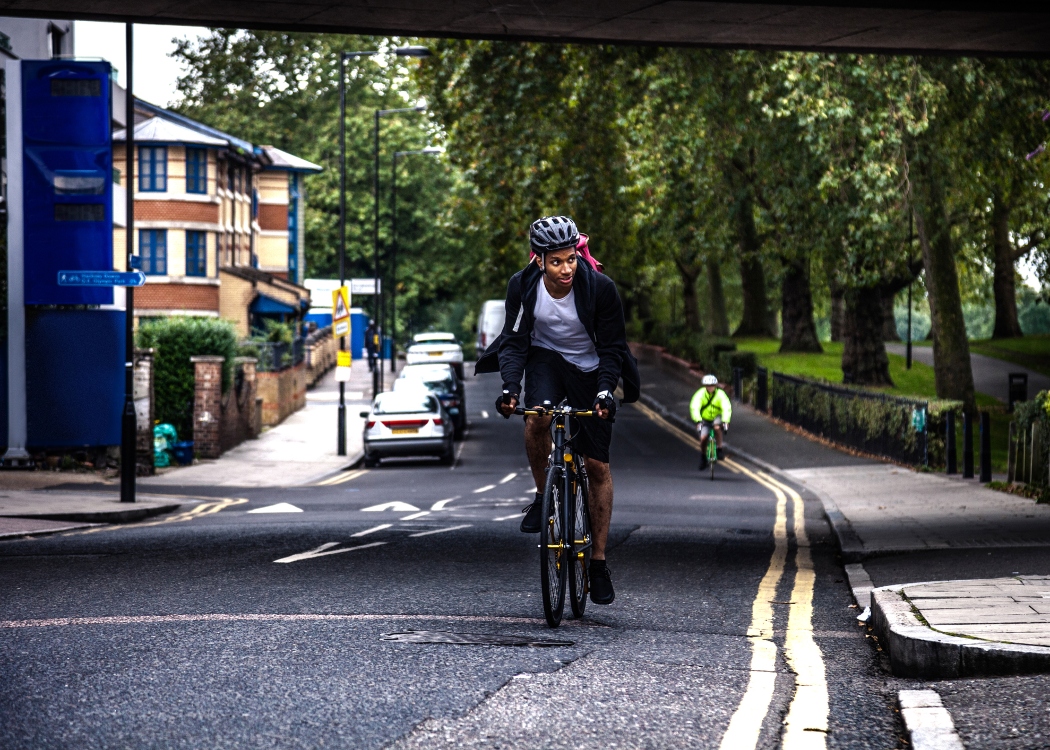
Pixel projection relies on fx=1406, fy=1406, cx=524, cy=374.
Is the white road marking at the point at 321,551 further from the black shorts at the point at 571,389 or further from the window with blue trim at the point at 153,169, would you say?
the window with blue trim at the point at 153,169

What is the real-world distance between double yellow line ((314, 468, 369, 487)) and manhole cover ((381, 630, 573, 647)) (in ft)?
54.8

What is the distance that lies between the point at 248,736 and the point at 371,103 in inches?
2739

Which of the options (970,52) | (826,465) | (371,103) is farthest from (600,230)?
(371,103)

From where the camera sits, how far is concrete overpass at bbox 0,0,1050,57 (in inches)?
443

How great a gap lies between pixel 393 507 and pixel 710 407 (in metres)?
7.87

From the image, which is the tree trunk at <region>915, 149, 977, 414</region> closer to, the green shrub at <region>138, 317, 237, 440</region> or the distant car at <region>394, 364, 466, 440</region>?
the distant car at <region>394, 364, 466, 440</region>

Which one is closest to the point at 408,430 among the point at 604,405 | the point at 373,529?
the point at 373,529

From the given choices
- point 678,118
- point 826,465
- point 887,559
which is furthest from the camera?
point 678,118

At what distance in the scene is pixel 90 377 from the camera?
78.6 ft

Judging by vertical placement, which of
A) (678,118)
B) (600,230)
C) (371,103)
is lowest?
(600,230)

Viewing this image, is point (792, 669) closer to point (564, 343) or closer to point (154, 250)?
point (564, 343)

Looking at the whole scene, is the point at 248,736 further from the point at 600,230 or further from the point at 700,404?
the point at 600,230

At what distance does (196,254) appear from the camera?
169 ft

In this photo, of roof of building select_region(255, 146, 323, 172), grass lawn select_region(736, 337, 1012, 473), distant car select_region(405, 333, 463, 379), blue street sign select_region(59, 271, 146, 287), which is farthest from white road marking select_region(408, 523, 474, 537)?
roof of building select_region(255, 146, 323, 172)
